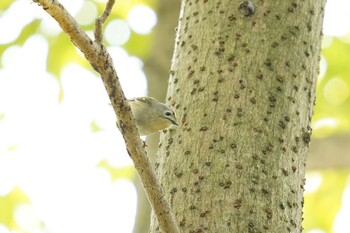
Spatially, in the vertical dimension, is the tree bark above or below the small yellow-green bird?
above

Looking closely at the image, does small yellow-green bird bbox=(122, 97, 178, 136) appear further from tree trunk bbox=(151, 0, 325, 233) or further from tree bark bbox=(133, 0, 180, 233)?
tree bark bbox=(133, 0, 180, 233)

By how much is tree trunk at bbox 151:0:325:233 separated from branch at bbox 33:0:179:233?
32cm

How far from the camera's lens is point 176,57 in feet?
9.55

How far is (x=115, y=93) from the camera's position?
191 centimetres

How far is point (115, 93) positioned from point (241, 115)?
76cm

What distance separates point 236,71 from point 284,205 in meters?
0.54

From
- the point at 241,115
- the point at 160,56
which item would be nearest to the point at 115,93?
the point at 241,115

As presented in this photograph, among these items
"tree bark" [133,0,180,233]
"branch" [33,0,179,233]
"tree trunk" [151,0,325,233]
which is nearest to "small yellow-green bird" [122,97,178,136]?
"tree trunk" [151,0,325,233]

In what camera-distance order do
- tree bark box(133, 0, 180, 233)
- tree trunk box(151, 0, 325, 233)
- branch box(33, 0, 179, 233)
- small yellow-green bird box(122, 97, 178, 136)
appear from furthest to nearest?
tree bark box(133, 0, 180, 233), small yellow-green bird box(122, 97, 178, 136), tree trunk box(151, 0, 325, 233), branch box(33, 0, 179, 233)

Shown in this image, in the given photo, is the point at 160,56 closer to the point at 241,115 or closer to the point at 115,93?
the point at 241,115

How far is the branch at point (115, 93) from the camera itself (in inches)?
72.2

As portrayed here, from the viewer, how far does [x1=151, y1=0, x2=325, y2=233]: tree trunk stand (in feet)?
7.87

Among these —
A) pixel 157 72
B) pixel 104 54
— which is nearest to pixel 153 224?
pixel 104 54

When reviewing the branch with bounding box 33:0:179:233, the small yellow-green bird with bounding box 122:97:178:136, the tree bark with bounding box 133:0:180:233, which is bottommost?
the branch with bounding box 33:0:179:233
